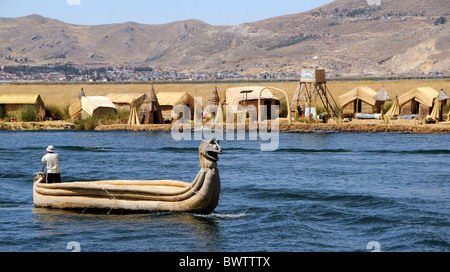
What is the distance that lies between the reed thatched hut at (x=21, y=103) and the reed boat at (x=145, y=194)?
1617 inches

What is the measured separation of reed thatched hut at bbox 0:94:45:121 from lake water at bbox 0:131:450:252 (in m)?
14.8

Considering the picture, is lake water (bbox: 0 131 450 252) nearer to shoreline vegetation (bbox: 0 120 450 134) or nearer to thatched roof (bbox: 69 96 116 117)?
shoreline vegetation (bbox: 0 120 450 134)

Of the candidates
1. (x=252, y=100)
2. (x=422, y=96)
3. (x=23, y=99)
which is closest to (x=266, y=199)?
(x=422, y=96)

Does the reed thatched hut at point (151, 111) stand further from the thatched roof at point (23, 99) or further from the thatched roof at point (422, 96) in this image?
the thatched roof at point (422, 96)

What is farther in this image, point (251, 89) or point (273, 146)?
point (251, 89)

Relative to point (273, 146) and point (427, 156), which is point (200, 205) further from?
point (273, 146)

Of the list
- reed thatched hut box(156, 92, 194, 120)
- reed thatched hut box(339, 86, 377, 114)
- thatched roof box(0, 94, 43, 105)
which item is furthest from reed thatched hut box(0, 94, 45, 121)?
reed thatched hut box(339, 86, 377, 114)

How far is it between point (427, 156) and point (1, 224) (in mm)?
25707

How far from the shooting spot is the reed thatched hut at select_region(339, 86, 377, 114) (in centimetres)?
6028

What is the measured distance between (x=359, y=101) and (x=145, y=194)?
4251 cm

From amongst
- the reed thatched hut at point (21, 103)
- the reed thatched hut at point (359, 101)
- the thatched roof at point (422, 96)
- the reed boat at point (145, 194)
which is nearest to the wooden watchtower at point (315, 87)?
the reed thatched hut at point (359, 101)

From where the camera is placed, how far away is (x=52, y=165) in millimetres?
23734
